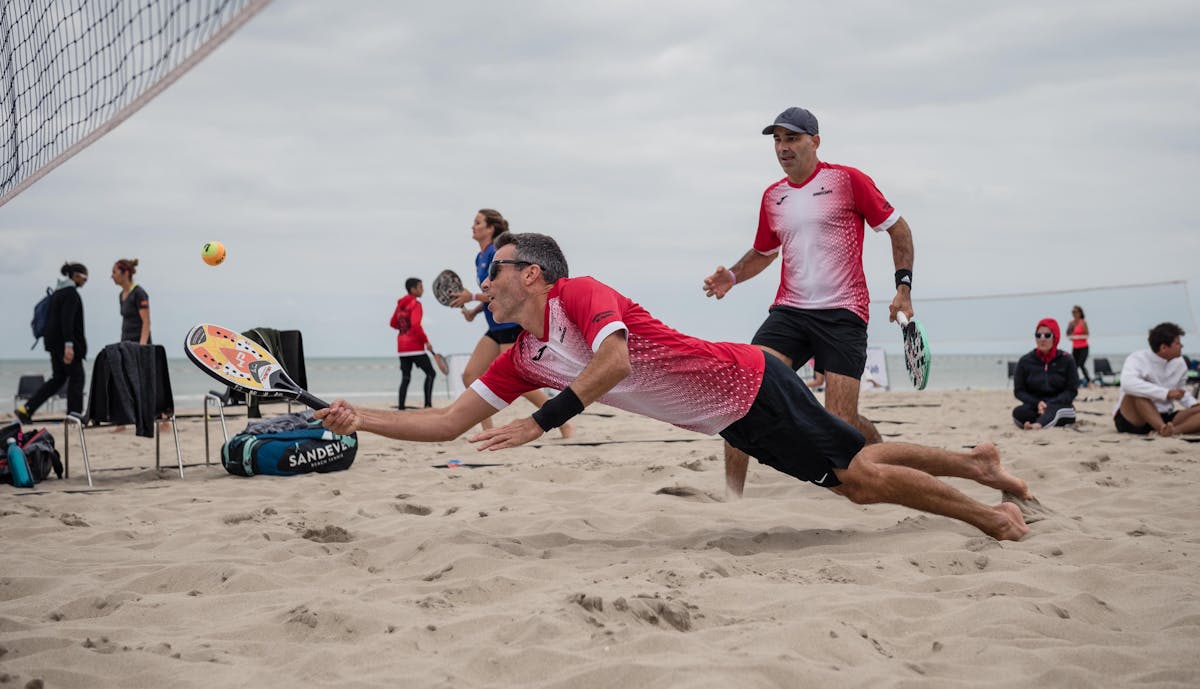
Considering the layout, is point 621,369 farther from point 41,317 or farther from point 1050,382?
point 41,317

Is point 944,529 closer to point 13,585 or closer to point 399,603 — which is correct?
point 399,603

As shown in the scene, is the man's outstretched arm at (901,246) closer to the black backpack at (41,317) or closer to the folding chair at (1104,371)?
the black backpack at (41,317)

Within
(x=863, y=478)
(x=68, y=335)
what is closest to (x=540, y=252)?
(x=863, y=478)

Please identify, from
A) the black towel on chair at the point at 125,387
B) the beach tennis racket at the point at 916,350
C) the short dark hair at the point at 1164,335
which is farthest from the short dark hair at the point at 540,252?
the short dark hair at the point at 1164,335

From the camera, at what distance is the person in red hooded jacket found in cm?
1364

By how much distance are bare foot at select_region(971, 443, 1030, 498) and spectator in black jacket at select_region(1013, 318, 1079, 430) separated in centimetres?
505

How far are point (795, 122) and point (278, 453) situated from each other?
12.9 feet

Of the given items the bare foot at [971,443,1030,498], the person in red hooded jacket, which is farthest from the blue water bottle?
the person in red hooded jacket

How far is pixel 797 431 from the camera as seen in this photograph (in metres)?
3.71

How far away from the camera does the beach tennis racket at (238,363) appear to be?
381 cm

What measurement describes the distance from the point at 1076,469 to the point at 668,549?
3.08 m

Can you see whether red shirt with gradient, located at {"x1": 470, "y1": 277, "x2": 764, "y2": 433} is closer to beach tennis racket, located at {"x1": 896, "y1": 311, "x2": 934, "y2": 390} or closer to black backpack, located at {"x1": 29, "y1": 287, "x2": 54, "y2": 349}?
beach tennis racket, located at {"x1": 896, "y1": 311, "x2": 934, "y2": 390}

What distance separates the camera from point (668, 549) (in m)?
3.95

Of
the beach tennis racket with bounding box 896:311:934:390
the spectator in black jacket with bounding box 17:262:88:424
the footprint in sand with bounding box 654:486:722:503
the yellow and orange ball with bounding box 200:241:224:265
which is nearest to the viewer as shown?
the beach tennis racket with bounding box 896:311:934:390
